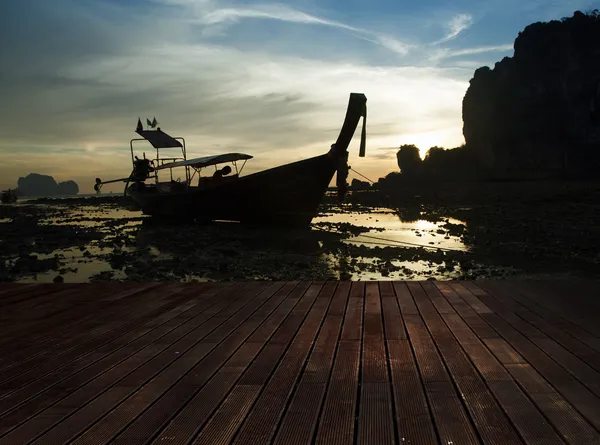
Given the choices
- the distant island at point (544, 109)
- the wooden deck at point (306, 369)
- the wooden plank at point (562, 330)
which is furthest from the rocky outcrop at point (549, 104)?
the wooden deck at point (306, 369)

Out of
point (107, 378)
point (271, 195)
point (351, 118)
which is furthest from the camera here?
point (271, 195)

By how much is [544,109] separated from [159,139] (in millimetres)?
81568

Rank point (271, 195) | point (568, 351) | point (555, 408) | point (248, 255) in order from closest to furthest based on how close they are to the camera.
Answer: point (555, 408) → point (568, 351) → point (248, 255) → point (271, 195)

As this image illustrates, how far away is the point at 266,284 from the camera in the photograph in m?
6.20

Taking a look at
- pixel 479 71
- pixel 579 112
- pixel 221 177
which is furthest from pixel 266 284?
pixel 479 71

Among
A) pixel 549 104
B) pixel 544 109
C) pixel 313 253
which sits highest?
pixel 549 104

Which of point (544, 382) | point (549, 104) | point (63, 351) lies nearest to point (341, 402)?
point (544, 382)

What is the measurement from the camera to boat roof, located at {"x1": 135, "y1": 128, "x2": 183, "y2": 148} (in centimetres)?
3009

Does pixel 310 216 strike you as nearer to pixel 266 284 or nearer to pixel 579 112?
pixel 266 284

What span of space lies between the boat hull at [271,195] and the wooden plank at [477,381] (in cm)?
1855

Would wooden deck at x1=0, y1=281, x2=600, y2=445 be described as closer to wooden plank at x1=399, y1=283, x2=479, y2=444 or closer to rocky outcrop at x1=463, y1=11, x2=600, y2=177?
wooden plank at x1=399, y1=283, x2=479, y2=444

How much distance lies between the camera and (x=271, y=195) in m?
23.2

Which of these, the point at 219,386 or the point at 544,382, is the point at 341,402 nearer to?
the point at 219,386

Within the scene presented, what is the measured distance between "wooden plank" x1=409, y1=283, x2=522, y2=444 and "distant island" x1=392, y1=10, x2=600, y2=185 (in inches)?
2920
